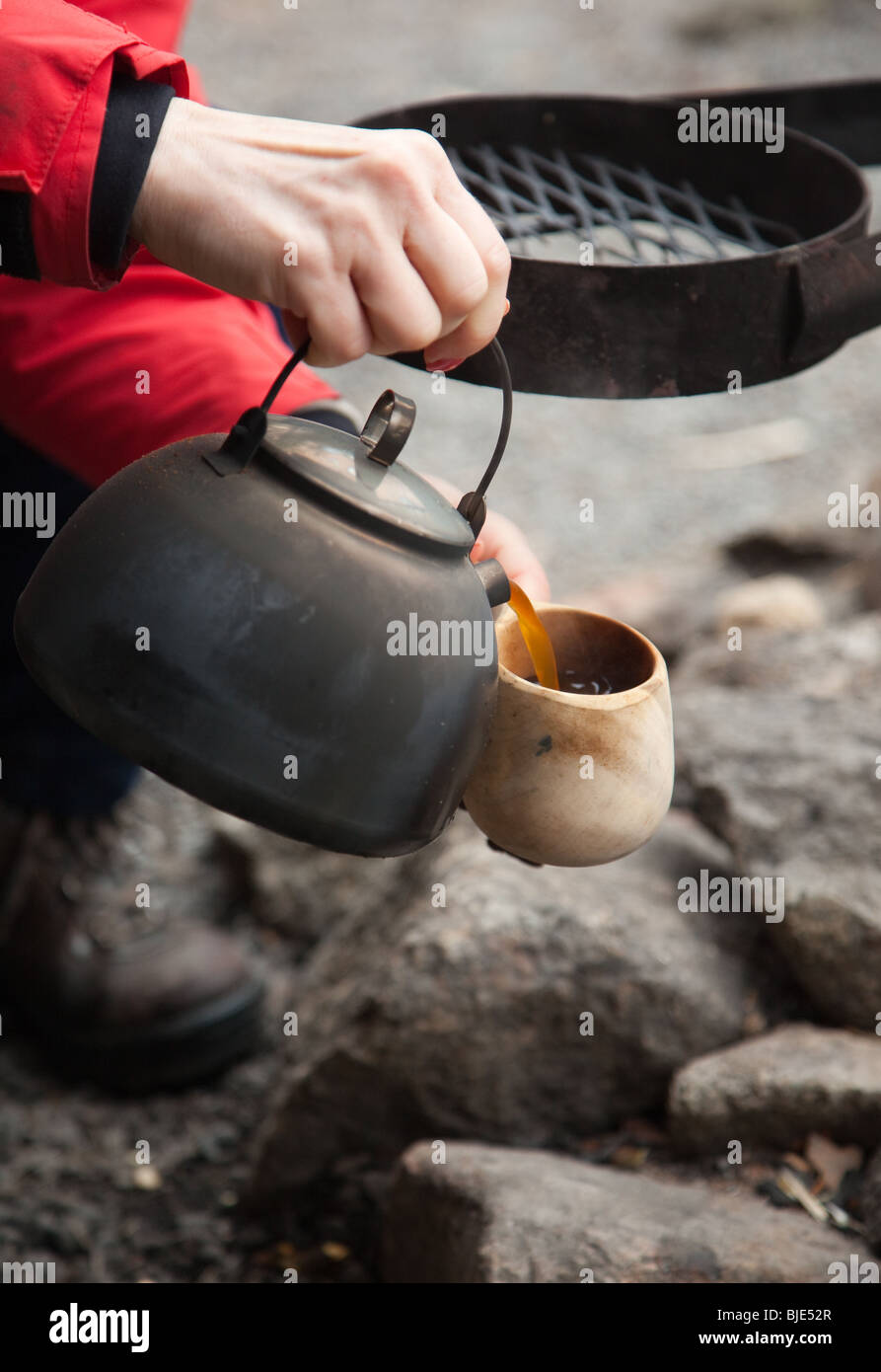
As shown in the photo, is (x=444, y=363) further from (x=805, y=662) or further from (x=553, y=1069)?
(x=805, y=662)

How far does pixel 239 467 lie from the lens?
34.1 inches

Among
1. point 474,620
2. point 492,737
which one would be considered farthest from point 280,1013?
point 474,620

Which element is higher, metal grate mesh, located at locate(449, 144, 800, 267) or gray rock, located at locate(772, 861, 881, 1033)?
metal grate mesh, located at locate(449, 144, 800, 267)

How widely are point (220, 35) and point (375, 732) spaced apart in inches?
300

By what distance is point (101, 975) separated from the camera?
6.77ft

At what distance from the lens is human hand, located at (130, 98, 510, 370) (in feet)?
2.77

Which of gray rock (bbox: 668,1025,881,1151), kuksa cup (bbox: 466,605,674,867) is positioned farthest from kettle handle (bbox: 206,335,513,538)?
gray rock (bbox: 668,1025,881,1151)

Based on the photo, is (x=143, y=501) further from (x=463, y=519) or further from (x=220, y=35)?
(x=220, y=35)

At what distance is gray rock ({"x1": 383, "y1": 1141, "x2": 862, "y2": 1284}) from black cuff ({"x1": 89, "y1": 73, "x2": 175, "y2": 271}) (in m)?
1.10

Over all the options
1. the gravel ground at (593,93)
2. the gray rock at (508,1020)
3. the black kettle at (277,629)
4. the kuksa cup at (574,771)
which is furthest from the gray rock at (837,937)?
the gravel ground at (593,93)

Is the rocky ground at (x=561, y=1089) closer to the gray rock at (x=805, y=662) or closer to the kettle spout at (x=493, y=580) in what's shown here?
the gray rock at (x=805, y=662)

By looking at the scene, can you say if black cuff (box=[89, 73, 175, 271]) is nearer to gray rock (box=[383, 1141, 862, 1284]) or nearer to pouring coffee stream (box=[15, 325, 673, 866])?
pouring coffee stream (box=[15, 325, 673, 866])

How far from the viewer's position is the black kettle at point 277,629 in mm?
814

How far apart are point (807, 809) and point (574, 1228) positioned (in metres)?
0.72
